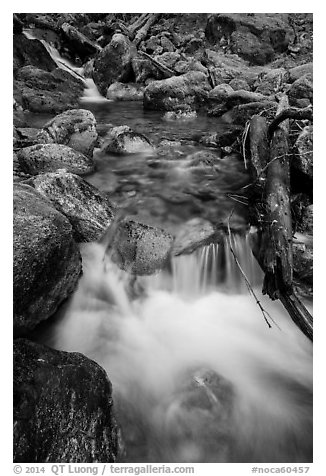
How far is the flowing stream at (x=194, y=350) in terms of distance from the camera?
183 cm

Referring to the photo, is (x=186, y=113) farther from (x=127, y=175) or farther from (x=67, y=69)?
(x=67, y=69)

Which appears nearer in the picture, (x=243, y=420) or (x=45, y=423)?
(x=45, y=423)

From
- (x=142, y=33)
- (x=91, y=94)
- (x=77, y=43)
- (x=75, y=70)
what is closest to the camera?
(x=91, y=94)

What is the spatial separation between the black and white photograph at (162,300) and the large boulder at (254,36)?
724 cm

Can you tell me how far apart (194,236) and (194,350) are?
1.00 meters

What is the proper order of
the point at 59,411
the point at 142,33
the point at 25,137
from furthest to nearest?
the point at 142,33 → the point at 25,137 → the point at 59,411

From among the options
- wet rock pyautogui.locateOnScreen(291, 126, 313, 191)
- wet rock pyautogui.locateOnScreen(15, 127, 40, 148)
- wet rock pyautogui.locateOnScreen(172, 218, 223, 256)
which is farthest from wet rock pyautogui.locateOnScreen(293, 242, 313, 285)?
wet rock pyautogui.locateOnScreen(15, 127, 40, 148)

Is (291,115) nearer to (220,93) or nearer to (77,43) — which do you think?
(220,93)

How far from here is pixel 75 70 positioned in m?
10.4

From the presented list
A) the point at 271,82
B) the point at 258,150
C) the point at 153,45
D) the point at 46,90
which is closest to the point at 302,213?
the point at 258,150

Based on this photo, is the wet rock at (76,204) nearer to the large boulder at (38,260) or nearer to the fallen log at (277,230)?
the large boulder at (38,260)
